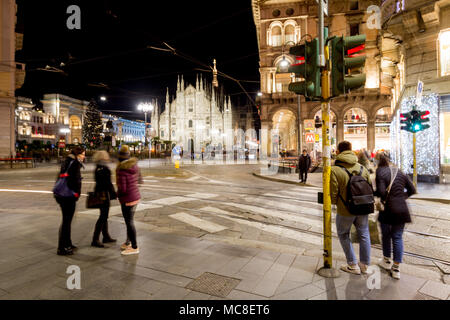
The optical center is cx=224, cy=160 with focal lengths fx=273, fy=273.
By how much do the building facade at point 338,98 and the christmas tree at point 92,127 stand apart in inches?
1570

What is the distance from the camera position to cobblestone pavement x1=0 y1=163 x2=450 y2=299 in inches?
129

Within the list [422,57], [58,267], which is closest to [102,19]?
[58,267]

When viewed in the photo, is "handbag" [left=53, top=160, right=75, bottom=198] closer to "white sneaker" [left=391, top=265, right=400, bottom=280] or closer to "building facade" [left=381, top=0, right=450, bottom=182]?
"white sneaker" [left=391, top=265, right=400, bottom=280]

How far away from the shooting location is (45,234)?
5.44 meters

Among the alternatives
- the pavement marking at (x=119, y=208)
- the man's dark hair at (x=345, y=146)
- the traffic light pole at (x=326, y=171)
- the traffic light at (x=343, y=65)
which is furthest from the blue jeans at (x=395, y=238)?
the pavement marking at (x=119, y=208)

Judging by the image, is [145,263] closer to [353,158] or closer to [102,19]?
[353,158]

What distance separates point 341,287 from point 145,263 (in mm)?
2697

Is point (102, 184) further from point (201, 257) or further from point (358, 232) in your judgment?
point (358, 232)

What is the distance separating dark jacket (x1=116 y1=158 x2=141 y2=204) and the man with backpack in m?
3.04

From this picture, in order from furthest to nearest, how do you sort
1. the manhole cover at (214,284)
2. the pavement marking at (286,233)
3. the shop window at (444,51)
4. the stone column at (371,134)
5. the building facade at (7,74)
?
the stone column at (371,134) < the building facade at (7,74) < the shop window at (444,51) < the pavement marking at (286,233) < the manhole cover at (214,284)

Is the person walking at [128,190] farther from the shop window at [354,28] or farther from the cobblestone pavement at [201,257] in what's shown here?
the shop window at [354,28]

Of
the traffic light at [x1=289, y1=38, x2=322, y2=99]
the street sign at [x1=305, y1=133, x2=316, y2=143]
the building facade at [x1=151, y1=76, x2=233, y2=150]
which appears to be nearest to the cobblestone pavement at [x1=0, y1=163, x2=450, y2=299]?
the traffic light at [x1=289, y1=38, x2=322, y2=99]

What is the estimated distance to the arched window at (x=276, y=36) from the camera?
37.0 m

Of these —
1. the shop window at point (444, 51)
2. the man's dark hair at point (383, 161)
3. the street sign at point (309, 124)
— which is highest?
the shop window at point (444, 51)
